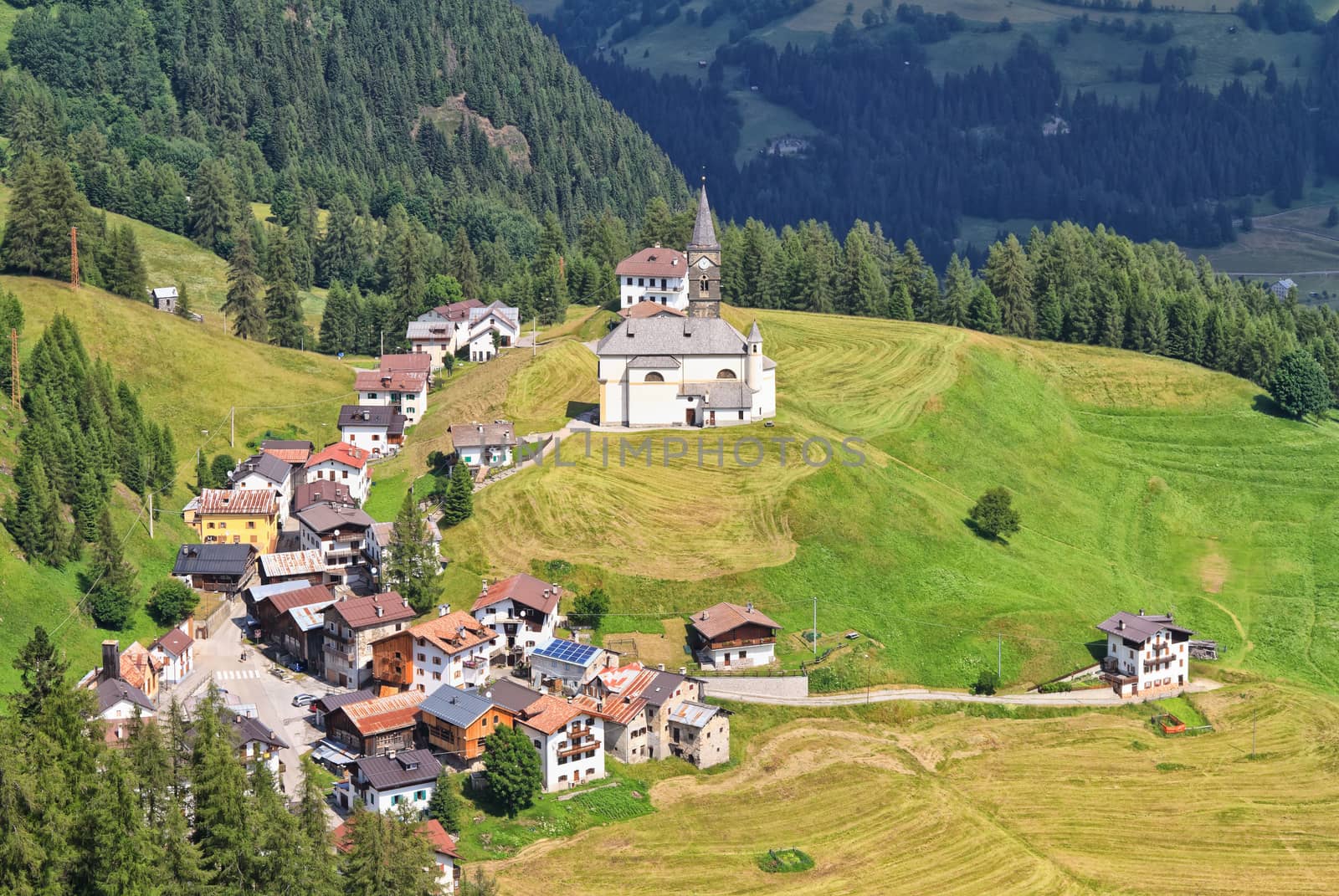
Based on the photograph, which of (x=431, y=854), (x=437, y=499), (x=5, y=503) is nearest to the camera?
(x=431, y=854)

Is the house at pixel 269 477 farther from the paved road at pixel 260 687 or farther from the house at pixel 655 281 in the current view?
the house at pixel 655 281

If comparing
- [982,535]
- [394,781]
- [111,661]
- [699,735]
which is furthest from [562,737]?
[982,535]

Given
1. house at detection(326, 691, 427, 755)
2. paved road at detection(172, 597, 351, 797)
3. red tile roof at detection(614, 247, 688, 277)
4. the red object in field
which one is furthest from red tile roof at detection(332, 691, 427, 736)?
red tile roof at detection(614, 247, 688, 277)

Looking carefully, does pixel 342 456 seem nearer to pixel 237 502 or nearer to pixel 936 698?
pixel 237 502

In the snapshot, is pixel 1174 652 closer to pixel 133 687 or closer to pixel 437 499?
pixel 437 499

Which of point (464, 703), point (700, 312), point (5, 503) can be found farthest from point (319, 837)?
point (700, 312)

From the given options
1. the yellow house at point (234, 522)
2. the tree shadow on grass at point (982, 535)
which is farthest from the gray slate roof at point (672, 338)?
the yellow house at point (234, 522)
